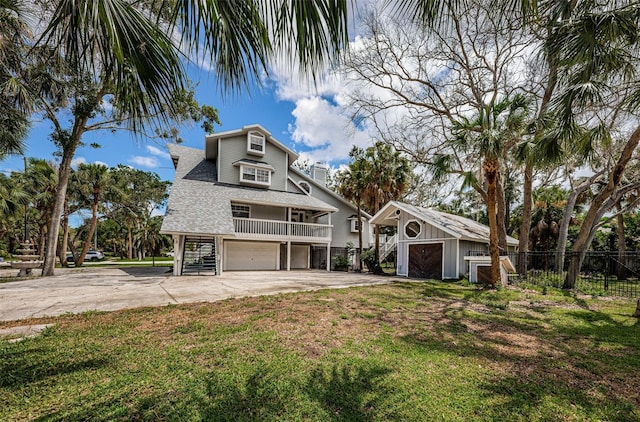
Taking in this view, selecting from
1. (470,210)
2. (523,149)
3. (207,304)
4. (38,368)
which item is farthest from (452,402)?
(470,210)

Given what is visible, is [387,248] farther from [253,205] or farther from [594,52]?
[594,52]

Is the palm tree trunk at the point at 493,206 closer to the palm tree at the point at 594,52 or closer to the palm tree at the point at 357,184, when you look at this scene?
the palm tree at the point at 594,52

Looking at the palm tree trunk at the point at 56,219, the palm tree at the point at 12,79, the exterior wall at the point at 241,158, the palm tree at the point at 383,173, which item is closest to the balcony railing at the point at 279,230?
the exterior wall at the point at 241,158

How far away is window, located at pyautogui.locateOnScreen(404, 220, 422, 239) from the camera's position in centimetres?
1703

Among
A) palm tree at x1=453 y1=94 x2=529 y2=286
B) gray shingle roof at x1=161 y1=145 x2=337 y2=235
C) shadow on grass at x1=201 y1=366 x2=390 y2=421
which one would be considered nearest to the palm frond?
shadow on grass at x1=201 y1=366 x2=390 y2=421

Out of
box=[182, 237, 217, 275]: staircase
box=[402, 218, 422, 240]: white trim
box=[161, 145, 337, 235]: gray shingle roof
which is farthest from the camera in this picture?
box=[402, 218, 422, 240]: white trim

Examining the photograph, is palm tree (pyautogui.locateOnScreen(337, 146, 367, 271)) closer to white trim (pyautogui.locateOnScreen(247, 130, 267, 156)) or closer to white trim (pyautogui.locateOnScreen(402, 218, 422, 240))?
white trim (pyautogui.locateOnScreen(402, 218, 422, 240))

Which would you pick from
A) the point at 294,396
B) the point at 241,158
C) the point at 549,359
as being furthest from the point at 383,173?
the point at 294,396

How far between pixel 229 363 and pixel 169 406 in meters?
0.98

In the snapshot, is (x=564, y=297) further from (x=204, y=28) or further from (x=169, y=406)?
(x=204, y=28)

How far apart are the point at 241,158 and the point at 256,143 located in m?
1.47

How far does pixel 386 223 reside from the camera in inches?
792

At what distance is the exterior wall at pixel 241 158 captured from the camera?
61.5 ft

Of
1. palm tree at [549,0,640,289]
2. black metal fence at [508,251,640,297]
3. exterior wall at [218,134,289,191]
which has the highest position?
exterior wall at [218,134,289,191]
